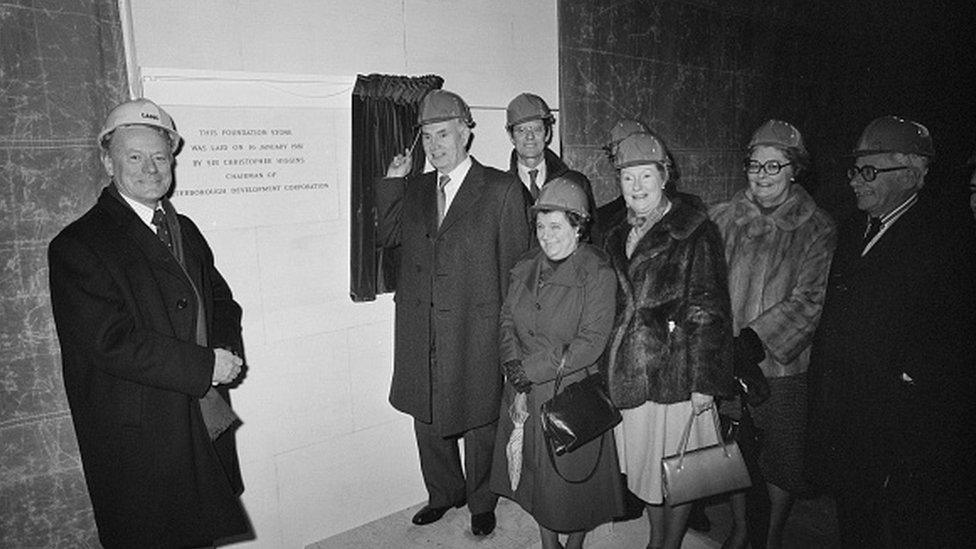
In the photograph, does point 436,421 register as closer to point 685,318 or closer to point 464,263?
point 464,263

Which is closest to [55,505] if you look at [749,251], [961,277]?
[749,251]

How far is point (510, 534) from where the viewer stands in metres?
3.38

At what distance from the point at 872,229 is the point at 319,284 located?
2.73 meters

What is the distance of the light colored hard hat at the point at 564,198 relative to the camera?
2.64 meters

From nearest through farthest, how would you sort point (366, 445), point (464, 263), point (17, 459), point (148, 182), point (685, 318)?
1. point (148, 182)
2. point (685, 318)
3. point (17, 459)
4. point (464, 263)
5. point (366, 445)

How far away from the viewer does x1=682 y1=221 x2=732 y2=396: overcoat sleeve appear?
250 cm

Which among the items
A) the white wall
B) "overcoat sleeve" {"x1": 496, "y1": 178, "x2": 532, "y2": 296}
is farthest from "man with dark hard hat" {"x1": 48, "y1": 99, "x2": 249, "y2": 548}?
"overcoat sleeve" {"x1": 496, "y1": 178, "x2": 532, "y2": 296}

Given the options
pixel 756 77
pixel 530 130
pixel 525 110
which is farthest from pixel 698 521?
pixel 756 77

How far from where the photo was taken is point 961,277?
2195 mm

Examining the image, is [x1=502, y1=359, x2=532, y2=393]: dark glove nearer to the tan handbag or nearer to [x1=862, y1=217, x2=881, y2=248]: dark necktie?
the tan handbag

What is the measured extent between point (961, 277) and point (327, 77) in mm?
3030

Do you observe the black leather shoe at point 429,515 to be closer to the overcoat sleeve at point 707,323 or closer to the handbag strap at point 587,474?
the handbag strap at point 587,474

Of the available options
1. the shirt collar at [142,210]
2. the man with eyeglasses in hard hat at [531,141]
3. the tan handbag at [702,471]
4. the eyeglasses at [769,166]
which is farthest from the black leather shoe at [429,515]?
the eyeglasses at [769,166]

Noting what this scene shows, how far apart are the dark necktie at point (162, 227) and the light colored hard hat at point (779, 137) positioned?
258 centimetres
